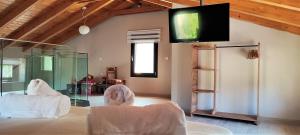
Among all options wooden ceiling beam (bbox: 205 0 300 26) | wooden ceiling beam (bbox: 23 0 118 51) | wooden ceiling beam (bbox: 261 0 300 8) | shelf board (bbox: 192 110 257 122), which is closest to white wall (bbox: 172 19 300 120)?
shelf board (bbox: 192 110 257 122)

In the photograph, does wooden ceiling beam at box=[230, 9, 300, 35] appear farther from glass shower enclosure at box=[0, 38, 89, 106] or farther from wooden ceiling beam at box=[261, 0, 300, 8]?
→ glass shower enclosure at box=[0, 38, 89, 106]

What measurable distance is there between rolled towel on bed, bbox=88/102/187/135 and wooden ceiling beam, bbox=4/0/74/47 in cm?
583

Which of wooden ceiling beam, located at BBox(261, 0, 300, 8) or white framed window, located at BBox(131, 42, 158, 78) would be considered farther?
white framed window, located at BBox(131, 42, 158, 78)

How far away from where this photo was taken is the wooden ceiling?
3.91 meters

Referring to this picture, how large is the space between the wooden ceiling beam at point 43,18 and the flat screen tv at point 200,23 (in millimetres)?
3697

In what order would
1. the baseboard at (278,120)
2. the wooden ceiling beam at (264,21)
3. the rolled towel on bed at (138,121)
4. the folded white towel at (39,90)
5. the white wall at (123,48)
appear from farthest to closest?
the white wall at (123,48) < the baseboard at (278,120) < the wooden ceiling beam at (264,21) < the folded white towel at (39,90) < the rolled towel on bed at (138,121)

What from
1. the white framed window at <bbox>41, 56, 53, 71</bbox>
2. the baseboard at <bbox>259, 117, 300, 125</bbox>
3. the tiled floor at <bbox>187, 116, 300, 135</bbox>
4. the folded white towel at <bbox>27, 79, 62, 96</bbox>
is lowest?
the tiled floor at <bbox>187, 116, 300, 135</bbox>

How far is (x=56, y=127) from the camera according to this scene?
6.59ft

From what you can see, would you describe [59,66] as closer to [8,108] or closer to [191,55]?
[191,55]

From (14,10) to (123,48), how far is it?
11.7 feet

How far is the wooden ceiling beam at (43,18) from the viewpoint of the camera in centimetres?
677

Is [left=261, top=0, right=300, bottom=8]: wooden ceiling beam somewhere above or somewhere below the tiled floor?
above

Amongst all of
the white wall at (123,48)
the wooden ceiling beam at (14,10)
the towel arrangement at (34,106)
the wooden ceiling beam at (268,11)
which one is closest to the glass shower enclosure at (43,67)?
the wooden ceiling beam at (14,10)

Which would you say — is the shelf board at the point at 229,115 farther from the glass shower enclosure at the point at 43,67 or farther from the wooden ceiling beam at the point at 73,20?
the wooden ceiling beam at the point at 73,20
